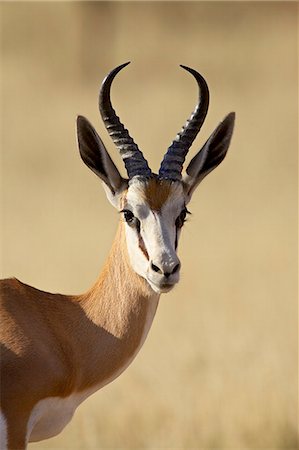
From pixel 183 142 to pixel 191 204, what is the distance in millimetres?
12036

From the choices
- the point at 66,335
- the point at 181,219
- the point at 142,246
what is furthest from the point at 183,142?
the point at 66,335

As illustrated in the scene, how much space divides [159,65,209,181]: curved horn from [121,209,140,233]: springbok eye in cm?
26

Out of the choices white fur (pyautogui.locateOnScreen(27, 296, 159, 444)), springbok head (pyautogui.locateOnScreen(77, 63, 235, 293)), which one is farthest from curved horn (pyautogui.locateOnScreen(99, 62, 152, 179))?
white fur (pyautogui.locateOnScreen(27, 296, 159, 444))

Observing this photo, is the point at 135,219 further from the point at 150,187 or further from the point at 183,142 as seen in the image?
the point at 183,142

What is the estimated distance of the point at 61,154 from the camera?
932 inches

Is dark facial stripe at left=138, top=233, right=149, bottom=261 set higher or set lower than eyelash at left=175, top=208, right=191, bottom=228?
lower

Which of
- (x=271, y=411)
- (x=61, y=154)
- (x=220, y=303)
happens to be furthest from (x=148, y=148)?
(x=271, y=411)

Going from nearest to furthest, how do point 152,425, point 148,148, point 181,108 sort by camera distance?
1. point 152,425
2. point 148,148
3. point 181,108

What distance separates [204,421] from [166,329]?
2.90 metres

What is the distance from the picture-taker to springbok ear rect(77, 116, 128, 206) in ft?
20.4

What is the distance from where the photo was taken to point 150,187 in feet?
19.9

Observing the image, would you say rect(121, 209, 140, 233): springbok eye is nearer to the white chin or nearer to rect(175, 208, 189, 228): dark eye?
rect(175, 208, 189, 228): dark eye

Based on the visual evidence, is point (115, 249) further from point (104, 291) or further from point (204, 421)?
point (204, 421)

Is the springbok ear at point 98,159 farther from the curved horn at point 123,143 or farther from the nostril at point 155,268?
the nostril at point 155,268
